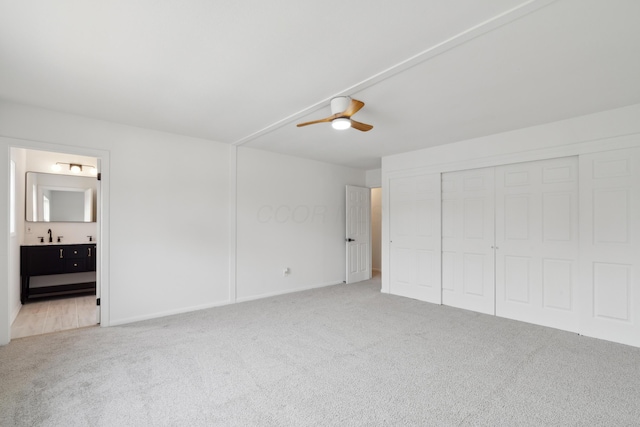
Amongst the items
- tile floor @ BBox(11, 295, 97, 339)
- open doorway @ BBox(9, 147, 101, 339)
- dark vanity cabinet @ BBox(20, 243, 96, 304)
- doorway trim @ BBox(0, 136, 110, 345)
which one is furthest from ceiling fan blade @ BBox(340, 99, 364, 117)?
dark vanity cabinet @ BBox(20, 243, 96, 304)

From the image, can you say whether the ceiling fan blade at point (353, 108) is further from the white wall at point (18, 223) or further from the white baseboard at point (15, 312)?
the white baseboard at point (15, 312)

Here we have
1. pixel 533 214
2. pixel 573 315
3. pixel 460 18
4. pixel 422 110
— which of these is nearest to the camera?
pixel 460 18

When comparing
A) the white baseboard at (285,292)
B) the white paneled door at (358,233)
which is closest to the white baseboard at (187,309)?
the white baseboard at (285,292)

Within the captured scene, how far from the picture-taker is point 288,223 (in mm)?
5297

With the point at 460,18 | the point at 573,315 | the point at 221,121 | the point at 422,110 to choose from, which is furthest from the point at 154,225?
the point at 573,315

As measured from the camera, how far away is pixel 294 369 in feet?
8.32

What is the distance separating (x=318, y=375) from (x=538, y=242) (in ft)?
10.2

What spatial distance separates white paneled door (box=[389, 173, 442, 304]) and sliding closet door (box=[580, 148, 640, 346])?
5.62ft

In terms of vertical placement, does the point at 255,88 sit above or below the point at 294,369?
above

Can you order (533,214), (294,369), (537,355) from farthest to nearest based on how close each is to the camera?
(533,214) < (537,355) < (294,369)

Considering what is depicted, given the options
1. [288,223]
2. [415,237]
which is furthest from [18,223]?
[415,237]

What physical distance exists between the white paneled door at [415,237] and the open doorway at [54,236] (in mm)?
4457

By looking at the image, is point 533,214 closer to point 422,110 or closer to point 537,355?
point 537,355

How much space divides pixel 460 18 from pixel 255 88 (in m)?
1.67
